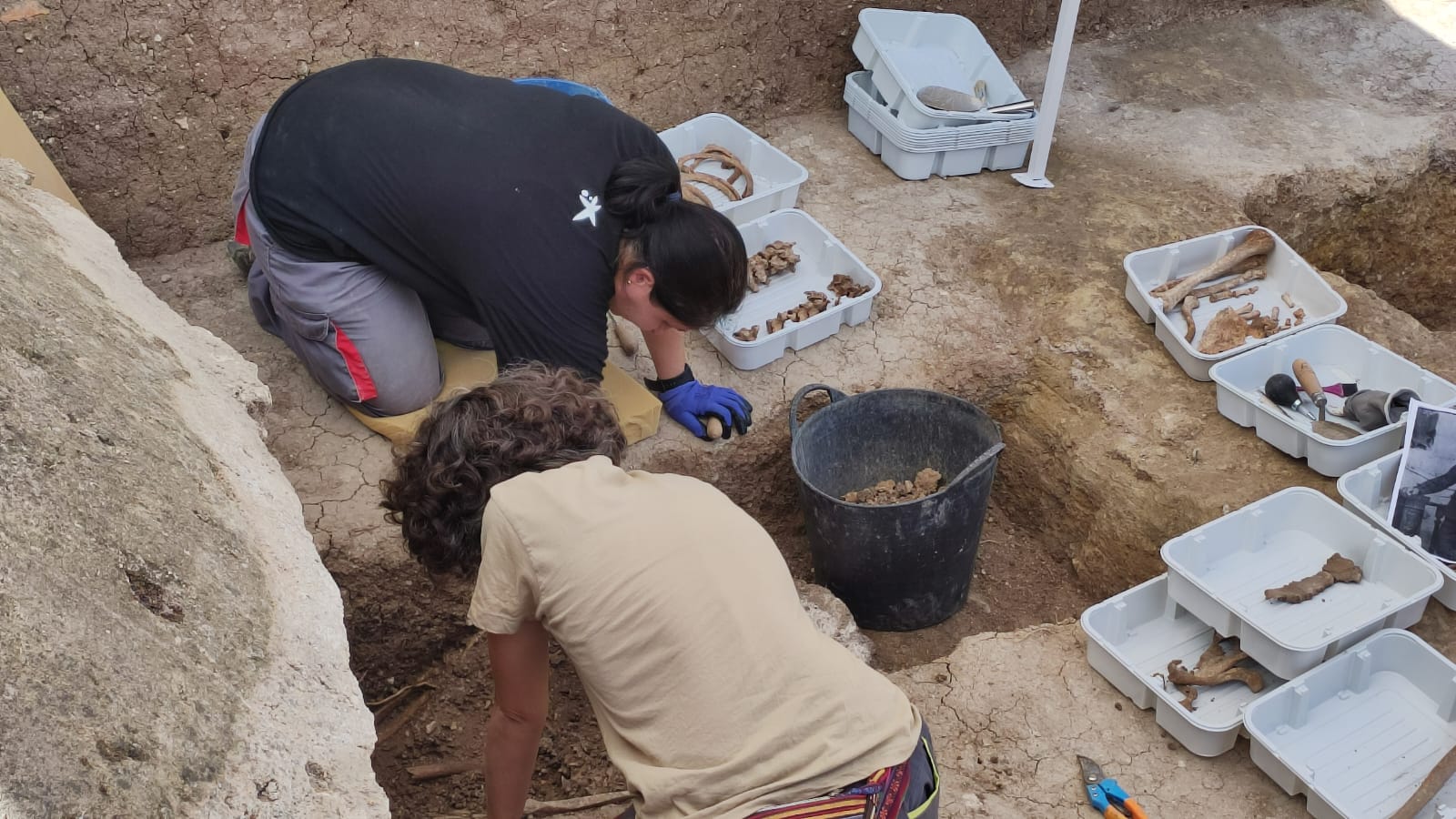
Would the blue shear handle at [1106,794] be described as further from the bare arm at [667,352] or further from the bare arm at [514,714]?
the bare arm at [667,352]

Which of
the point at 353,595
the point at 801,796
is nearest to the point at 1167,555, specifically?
the point at 801,796

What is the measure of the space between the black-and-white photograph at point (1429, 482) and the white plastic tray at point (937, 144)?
1796mm

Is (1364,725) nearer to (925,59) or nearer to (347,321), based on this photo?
(347,321)

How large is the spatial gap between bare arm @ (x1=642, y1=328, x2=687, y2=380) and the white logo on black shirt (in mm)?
649

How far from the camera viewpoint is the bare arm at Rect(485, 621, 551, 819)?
1872mm

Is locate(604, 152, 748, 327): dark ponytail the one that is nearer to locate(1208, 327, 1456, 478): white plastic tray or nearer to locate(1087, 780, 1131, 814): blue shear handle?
locate(1087, 780, 1131, 814): blue shear handle

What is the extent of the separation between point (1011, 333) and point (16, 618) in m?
2.97

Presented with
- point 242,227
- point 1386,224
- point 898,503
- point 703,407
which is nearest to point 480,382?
point 703,407

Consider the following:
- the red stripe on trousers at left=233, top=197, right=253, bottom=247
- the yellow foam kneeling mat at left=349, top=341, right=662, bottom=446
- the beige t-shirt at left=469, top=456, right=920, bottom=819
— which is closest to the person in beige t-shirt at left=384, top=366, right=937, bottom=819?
the beige t-shirt at left=469, top=456, right=920, bottom=819

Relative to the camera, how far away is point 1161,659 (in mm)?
2869

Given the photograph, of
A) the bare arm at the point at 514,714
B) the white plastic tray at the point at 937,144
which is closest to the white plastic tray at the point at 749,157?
the white plastic tray at the point at 937,144

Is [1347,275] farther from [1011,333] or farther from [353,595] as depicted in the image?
[353,595]

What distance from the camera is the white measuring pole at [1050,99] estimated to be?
387 cm

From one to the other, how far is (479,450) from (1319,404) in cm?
256
